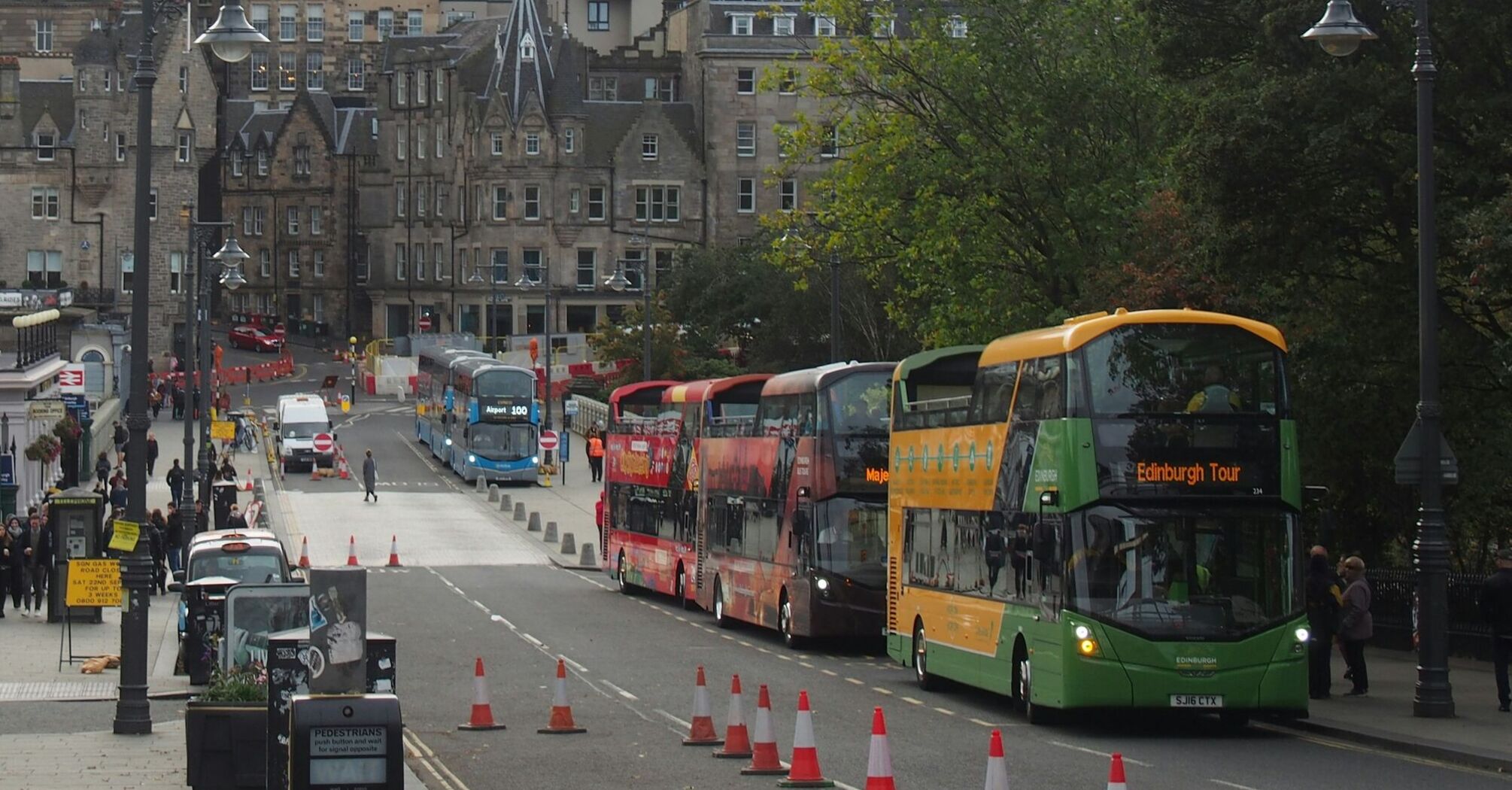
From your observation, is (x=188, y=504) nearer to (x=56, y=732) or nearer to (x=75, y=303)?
(x=56, y=732)

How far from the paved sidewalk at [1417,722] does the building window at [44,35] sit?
129 meters

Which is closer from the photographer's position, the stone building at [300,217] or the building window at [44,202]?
the building window at [44,202]

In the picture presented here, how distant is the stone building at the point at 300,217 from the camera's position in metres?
137

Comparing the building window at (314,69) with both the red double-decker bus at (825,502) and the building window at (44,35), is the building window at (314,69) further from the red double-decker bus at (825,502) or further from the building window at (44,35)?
the red double-decker bus at (825,502)

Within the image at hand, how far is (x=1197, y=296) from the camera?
32625 millimetres

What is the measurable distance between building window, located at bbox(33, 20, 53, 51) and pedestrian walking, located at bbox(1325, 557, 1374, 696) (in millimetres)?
130862

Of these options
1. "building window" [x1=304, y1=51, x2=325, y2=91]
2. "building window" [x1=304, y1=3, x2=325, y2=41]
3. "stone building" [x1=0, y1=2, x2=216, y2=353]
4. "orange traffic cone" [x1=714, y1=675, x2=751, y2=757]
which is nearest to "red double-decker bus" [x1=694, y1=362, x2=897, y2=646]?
"orange traffic cone" [x1=714, y1=675, x2=751, y2=757]

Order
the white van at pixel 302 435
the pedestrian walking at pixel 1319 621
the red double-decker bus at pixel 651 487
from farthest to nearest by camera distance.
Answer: the white van at pixel 302 435, the red double-decker bus at pixel 651 487, the pedestrian walking at pixel 1319 621

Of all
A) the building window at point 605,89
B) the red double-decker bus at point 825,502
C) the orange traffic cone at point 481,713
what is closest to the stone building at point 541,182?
the building window at point 605,89

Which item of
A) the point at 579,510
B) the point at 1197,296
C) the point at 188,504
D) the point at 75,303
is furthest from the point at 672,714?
the point at 75,303

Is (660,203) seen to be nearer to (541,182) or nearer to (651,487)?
(541,182)

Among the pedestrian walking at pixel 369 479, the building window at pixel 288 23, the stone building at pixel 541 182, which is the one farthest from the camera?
the building window at pixel 288 23

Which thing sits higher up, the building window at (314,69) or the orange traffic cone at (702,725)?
the building window at (314,69)

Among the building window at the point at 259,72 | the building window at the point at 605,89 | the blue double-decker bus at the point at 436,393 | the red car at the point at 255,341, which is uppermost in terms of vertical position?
the building window at the point at 259,72
